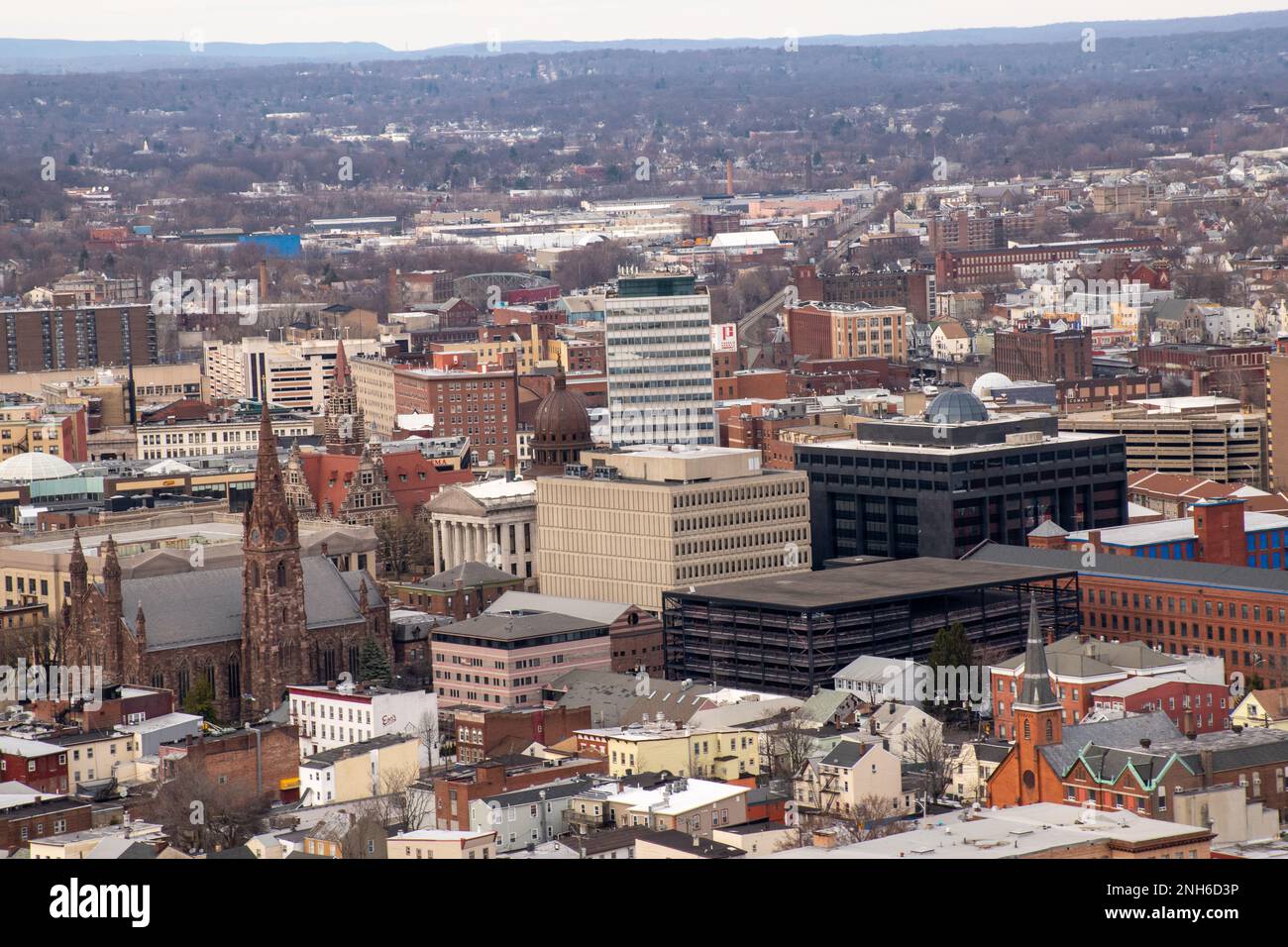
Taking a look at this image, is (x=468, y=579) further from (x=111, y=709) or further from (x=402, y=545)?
(x=111, y=709)

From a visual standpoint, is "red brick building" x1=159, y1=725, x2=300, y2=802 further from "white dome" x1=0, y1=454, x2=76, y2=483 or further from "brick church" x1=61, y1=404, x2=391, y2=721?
"white dome" x1=0, y1=454, x2=76, y2=483

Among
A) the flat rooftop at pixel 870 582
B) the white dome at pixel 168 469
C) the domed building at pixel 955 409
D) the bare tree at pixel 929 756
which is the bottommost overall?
the bare tree at pixel 929 756

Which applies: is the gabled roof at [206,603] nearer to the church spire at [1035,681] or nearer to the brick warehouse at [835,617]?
the brick warehouse at [835,617]

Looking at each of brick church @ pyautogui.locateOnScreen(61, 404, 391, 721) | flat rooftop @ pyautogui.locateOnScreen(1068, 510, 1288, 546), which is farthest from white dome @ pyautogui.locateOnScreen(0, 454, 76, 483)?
flat rooftop @ pyautogui.locateOnScreen(1068, 510, 1288, 546)

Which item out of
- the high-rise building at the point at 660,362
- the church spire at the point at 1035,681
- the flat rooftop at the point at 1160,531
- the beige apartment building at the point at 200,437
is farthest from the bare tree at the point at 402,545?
the church spire at the point at 1035,681

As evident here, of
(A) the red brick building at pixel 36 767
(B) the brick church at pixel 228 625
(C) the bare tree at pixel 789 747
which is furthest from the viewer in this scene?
(B) the brick church at pixel 228 625

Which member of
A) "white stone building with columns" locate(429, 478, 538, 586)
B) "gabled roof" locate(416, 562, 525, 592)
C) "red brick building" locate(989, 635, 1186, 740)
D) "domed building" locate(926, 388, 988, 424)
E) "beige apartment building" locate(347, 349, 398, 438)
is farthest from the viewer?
"beige apartment building" locate(347, 349, 398, 438)
